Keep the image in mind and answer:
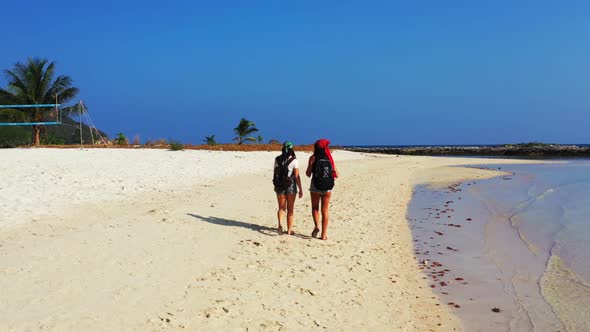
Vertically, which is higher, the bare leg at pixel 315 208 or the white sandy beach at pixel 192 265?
the bare leg at pixel 315 208

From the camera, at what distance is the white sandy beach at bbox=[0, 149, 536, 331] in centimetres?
455

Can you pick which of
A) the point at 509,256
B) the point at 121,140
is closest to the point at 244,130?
the point at 121,140

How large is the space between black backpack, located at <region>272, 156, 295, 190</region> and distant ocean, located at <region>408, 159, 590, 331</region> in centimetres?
264

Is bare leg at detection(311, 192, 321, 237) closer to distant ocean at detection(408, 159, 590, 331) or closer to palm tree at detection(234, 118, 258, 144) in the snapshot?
distant ocean at detection(408, 159, 590, 331)

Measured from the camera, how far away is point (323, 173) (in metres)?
7.85

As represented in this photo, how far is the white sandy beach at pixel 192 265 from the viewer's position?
455 cm

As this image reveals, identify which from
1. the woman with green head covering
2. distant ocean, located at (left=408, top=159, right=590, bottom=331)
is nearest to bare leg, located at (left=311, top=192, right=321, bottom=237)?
the woman with green head covering

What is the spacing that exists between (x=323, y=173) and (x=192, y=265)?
9.32ft

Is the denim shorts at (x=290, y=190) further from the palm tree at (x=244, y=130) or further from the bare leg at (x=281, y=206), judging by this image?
the palm tree at (x=244, y=130)

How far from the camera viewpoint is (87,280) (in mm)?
5234

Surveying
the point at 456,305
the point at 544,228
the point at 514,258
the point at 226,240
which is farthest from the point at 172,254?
the point at 544,228

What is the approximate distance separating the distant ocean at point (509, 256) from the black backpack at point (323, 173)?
204 centimetres

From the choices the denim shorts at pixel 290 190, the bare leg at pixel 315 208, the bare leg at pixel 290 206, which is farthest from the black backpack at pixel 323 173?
the bare leg at pixel 290 206

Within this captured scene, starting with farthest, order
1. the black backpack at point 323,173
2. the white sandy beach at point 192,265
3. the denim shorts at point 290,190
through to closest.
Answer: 1. the denim shorts at point 290,190
2. the black backpack at point 323,173
3. the white sandy beach at point 192,265
